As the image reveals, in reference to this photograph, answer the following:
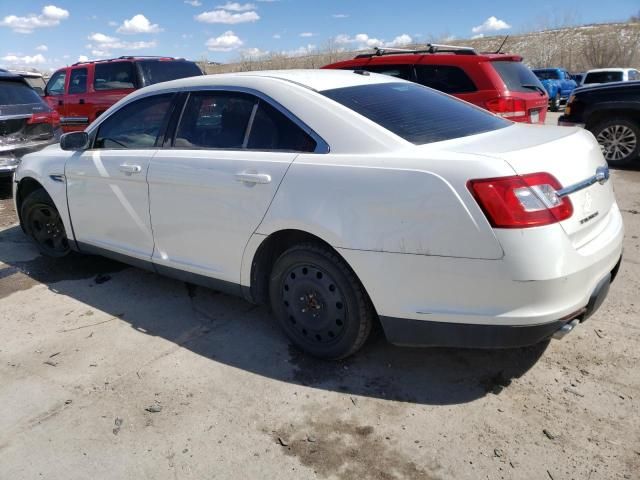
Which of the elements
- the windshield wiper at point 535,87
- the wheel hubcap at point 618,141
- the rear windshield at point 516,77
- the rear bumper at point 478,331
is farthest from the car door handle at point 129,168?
the wheel hubcap at point 618,141

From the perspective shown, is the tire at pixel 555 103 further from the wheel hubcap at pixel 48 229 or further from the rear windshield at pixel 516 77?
the wheel hubcap at pixel 48 229

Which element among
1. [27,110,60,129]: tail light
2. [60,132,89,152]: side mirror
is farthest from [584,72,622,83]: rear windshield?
[60,132,89,152]: side mirror

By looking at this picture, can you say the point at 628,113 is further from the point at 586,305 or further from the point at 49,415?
the point at 49,415

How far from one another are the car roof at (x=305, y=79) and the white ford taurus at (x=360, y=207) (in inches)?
0.8

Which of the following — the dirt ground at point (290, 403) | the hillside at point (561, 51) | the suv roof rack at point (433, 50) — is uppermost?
the hillside at point (561, 51)

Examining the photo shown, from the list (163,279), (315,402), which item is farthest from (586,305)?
(163,279)

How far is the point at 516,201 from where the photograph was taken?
233cm

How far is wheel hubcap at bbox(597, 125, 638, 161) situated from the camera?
8.12 m

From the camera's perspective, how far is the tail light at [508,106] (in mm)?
6867

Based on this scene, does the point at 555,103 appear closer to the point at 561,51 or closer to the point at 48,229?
the point at 48,229

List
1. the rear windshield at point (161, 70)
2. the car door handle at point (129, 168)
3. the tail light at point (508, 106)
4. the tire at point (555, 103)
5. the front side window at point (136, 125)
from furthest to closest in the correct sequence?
1. the tire at point (555, 103)
2. the rear windshield at point (161, 70)
3. the tail light at point (508, 106)
4. the front side window at point (136, 125)
5. the car door handle at point (129, 168)

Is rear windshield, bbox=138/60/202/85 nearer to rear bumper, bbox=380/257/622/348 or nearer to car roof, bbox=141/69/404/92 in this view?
car roof, bbox=141/69/404/92

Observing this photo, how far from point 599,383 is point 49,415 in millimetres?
2873

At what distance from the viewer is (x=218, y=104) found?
3482 millimetres
